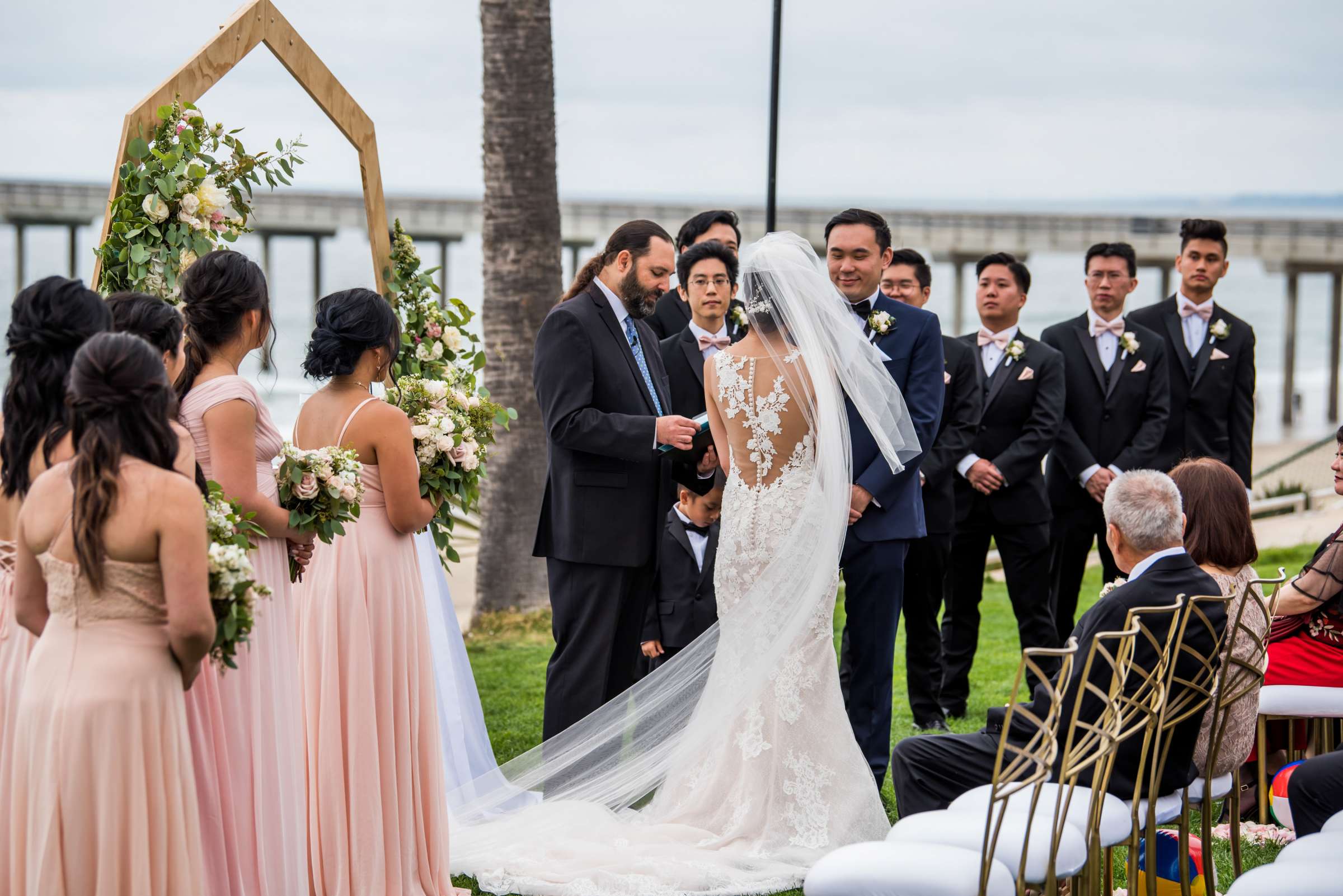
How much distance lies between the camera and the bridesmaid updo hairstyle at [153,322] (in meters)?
3.51

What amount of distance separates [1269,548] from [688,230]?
673 centimetres

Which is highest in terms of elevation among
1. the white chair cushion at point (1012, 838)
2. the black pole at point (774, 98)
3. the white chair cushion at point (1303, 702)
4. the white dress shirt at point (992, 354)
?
the black pole at point (774, 98)

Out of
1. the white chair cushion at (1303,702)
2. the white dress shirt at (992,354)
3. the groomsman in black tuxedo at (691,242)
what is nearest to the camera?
the white chair cushion at (1303,702)

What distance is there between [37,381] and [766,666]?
2781mm

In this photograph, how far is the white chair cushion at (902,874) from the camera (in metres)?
3.14

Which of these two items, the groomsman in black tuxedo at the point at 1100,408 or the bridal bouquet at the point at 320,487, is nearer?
the bridal bouquet at the point at 320,487

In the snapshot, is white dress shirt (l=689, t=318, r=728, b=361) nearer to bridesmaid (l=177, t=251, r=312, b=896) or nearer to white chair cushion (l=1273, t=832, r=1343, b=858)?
bridesmaid (l=177, t=251, r=312, b=896)

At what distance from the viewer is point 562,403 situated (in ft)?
17.5

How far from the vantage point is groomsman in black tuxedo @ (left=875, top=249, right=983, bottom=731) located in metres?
6.68

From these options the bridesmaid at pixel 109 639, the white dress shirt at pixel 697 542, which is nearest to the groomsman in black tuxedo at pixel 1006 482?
the white dress shirt at pixel 697 542

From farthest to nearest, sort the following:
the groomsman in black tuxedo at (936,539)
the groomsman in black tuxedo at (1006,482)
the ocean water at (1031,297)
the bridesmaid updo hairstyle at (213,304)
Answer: the ocean water at (1031,297) → the groomsman in black tuxedo at (1006,482) → the groomsman in black tuxedo at (936,539) → the bridesmaid updo hairstyle at (213,304)

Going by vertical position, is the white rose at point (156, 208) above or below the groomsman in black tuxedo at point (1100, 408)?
above

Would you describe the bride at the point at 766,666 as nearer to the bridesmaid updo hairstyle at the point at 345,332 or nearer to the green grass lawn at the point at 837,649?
the green grass lawn at the point at 837,649

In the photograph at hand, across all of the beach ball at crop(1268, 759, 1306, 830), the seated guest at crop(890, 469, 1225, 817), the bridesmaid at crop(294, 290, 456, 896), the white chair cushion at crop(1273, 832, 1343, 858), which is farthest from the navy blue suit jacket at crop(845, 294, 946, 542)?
the white chair cushion at crop(1273, 832, 1343, 858)
